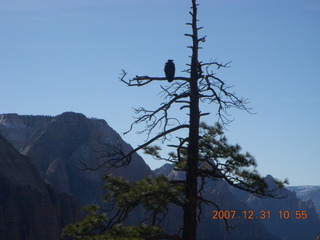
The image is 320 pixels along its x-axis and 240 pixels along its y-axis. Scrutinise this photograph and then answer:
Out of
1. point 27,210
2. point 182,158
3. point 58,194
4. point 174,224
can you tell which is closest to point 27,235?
point 27,210

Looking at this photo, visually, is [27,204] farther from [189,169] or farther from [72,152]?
[189,169]

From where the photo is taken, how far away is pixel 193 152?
589 inches

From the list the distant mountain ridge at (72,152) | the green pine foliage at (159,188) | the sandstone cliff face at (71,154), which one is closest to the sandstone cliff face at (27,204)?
the distant mountain ridge at (72,152)

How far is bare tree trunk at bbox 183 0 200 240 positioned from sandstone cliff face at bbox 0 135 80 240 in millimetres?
72905

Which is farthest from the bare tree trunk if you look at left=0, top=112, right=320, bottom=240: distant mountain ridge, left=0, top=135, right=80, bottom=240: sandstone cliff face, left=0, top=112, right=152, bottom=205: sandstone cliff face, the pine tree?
left=0, top=112, right=152, bottom=205: sandstone cliff face

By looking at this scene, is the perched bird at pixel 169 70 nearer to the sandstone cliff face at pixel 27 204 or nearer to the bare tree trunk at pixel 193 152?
the bare tree trunk at pixel 193 152

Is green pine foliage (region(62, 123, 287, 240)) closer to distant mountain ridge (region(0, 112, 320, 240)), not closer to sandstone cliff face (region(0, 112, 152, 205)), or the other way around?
distant mountain ridge (region(0, 112, 320, 240))

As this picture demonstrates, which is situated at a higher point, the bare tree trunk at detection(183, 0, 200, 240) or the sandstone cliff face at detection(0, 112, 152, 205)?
the sandstone cliff face at detection(0, 112, 152, 205)

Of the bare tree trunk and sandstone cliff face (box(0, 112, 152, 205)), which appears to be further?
sandstone cliff face (box(0, 112, 152, 205))

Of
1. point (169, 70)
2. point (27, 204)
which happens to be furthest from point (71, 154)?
point (169, 70)

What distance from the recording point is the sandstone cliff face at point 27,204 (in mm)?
86800

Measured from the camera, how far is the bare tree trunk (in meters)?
14.7

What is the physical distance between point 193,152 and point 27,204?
78.7m

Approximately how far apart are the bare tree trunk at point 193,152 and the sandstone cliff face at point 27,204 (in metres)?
72.9
